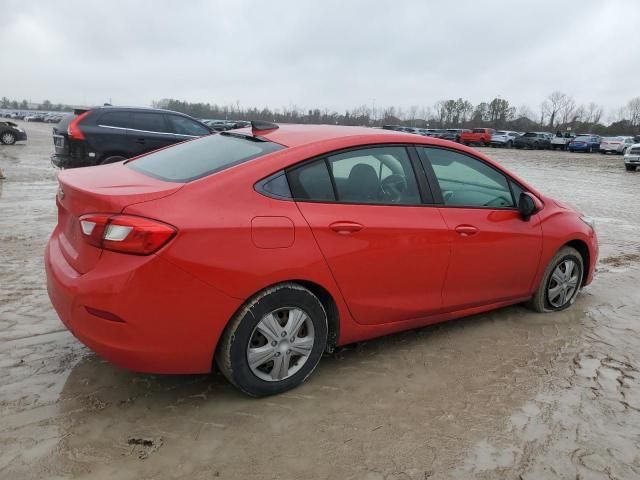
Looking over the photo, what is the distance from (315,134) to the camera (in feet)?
11.1

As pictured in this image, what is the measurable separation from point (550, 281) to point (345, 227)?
2.39 metres

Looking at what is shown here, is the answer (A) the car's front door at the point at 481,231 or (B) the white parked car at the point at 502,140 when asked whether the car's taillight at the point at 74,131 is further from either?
(B) the white parked car at the point at 502,140

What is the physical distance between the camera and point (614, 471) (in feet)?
8.34

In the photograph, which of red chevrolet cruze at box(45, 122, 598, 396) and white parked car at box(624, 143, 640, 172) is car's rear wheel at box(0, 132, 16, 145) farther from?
white parked car at box(624, 143, 640, 172)

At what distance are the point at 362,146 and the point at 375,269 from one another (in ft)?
2.67

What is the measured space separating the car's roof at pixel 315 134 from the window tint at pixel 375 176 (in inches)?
4.3

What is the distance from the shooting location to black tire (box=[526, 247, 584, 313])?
14.6 feet

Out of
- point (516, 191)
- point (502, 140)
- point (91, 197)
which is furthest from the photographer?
point (502, 140)

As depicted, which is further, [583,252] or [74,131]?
[74,131]

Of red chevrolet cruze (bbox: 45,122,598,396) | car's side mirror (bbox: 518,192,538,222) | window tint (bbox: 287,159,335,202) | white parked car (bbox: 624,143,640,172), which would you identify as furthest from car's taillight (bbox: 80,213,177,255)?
white parked car (bbox: 624,143,640,172)

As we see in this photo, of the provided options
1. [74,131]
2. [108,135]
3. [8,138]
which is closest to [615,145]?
[8,138]

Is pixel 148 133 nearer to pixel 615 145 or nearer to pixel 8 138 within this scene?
pixel 8 138

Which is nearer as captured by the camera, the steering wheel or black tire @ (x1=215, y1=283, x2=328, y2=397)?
black tire @ (x1=215, y1=283, x2=328, y2=397)

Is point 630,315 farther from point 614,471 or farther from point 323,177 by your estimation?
point 323,177
